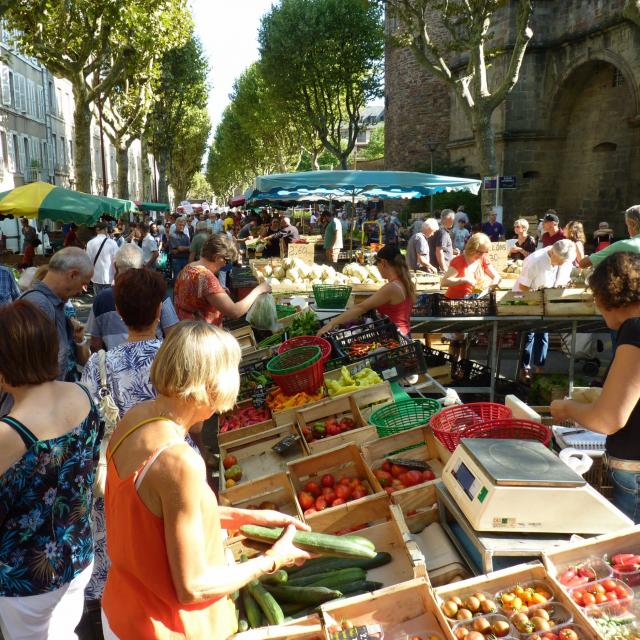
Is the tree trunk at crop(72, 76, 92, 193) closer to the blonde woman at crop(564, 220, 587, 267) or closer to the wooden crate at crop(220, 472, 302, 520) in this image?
the blonde woman at crop(564, 220, 587, 267)

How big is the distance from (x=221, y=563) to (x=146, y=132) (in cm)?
3336

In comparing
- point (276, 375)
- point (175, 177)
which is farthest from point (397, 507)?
point (175, 177)

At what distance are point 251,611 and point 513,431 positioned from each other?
56.2 inches

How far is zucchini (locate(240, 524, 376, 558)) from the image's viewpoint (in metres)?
2.17

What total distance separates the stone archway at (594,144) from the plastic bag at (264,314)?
49.6 ft

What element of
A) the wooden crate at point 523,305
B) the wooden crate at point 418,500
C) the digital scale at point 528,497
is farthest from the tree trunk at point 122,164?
the digital scale at point 528,497

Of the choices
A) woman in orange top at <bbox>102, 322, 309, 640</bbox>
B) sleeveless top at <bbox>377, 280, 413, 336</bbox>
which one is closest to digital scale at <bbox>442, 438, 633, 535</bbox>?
woman in orange top at <bbox>102, 322, 309, 640</bbox>

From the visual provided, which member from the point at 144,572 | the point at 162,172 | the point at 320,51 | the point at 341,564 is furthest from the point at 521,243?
the point at 162,172

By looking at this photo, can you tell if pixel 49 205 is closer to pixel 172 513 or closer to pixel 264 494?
pixel 264 494

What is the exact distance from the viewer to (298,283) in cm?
944

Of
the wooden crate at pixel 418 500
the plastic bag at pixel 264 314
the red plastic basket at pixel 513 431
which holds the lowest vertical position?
the wooden crate at pixel 418 500

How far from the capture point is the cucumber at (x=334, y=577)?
8.82 ft

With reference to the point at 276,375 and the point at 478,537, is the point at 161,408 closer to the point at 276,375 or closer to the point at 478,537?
the point at 478,537

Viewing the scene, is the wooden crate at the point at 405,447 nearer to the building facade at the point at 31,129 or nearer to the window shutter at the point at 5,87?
the building facade at the point at 31,129
